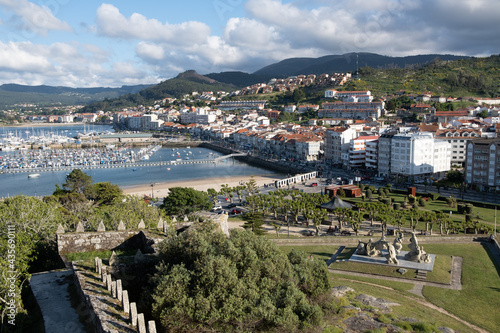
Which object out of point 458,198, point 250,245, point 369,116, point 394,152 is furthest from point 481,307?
point 369,116

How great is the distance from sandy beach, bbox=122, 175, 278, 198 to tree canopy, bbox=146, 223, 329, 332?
40143mm

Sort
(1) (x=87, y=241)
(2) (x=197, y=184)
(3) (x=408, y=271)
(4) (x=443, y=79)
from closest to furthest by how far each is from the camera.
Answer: (1) (x=87, y=241)
(3) (x=408, y=271)
(2) (x=197, y=184)
(4) (x=443, y=79)

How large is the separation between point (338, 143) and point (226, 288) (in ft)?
213

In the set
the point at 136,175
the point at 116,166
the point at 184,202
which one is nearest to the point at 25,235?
the point at 184,202

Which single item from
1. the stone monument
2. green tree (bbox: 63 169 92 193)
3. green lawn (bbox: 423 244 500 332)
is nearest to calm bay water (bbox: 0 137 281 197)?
green tree (bbox: 63 169 92 193)

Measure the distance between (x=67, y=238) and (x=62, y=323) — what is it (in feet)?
18.8

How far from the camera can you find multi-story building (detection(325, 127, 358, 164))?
7275 cm

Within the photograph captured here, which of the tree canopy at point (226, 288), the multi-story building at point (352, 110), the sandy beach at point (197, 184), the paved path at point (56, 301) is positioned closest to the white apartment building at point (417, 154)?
the sandy beach at point (197, 184)

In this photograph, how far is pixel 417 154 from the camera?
5659 cm

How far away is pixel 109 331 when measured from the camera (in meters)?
9.47

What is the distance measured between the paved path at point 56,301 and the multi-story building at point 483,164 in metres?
46.3

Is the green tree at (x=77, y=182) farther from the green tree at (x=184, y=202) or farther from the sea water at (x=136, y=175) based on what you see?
the green tree at (x=184, y=202)

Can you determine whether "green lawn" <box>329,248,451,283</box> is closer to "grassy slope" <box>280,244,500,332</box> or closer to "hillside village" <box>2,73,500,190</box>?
"grassy slope" <box>280,244,500,332</box>

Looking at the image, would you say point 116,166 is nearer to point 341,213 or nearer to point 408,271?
point 341,213
